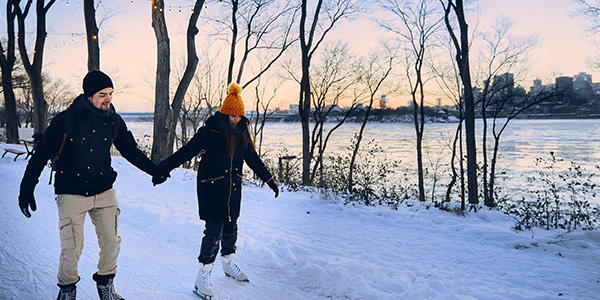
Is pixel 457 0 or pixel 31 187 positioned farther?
pixel 457 0

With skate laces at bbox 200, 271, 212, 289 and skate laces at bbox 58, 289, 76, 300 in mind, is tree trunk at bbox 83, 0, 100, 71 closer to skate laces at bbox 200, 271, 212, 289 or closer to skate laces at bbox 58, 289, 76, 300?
skate laces at bbox 200, 271, 212, 289

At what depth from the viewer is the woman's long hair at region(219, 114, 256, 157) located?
3607 millimetres

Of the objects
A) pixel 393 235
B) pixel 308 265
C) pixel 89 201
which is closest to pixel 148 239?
pixel 308 265

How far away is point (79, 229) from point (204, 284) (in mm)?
1167

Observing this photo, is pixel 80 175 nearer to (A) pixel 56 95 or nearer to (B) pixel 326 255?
(B) pixel 326 255

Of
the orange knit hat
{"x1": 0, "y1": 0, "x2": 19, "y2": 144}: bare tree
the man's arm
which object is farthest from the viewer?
{"x1": 0, "y1": 0, "x2": 19, "y2": 144}: bare tree

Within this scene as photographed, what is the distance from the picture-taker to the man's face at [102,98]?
297 cm

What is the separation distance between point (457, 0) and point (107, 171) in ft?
38.6

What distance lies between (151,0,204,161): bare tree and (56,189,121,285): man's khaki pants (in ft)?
31.1

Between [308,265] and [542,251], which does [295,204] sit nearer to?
[308,265]

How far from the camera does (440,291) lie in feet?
13.0

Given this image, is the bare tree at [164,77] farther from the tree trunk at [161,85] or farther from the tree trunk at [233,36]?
the tree trunk at [233,36]

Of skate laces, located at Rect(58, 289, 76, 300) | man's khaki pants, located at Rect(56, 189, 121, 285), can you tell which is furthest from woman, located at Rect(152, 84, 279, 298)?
skate laces, located at Rect(58, 289, 76, 300)

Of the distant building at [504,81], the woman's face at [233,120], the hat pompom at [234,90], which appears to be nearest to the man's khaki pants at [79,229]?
the woman's face at [233,120]
